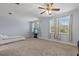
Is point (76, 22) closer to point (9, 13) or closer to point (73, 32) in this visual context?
point (73, 32)

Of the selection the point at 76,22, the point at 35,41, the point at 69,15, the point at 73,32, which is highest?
the point at 69,15

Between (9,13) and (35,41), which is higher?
(9,13)

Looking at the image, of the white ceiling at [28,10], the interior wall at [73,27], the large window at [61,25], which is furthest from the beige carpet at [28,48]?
the white ceiling at [28,10]

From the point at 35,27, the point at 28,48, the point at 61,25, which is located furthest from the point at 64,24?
the point at 28,48

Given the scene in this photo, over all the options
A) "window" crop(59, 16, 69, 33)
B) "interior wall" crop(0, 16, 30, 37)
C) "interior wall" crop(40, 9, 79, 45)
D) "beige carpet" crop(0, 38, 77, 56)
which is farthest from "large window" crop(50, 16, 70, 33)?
"interior wall" crop(0, 16, 30, 37)

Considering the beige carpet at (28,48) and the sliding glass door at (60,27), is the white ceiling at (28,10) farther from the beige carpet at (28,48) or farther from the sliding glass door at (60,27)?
the beige carpet at (28,48)

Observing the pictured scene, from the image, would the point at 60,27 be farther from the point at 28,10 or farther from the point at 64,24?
the point at 28,10

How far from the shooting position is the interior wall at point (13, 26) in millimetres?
1767

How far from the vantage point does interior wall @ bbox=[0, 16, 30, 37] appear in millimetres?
1767

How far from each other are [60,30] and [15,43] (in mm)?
933

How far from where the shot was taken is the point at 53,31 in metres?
2.01

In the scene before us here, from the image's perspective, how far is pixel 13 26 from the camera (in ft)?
6.21

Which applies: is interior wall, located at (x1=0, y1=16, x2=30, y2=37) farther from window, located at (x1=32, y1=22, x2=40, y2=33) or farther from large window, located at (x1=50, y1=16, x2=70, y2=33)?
large window, located at (x1=50, y1=16, x2=70, y2=33)

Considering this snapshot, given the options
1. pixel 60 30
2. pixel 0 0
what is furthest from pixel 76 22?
pixel 0 0
